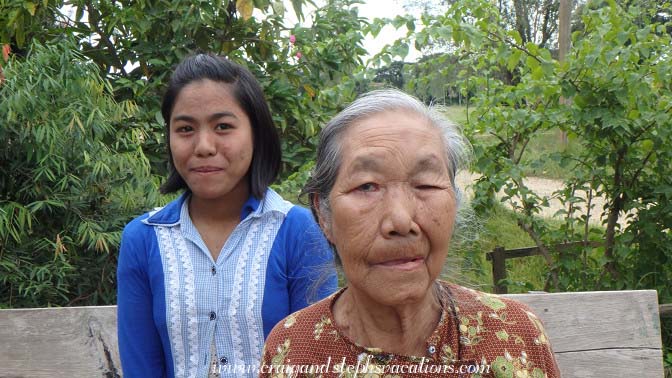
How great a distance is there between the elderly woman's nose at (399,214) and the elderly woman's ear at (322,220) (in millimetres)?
238

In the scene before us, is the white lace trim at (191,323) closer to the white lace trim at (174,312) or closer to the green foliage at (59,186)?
the white lace trim at (174,312)

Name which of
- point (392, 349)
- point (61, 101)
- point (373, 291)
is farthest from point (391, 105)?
point (61, 101)

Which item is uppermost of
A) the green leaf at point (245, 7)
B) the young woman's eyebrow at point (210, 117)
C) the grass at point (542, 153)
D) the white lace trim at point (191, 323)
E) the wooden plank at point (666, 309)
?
the green leaf at point (245, 7)

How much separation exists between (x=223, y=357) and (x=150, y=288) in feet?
1.05

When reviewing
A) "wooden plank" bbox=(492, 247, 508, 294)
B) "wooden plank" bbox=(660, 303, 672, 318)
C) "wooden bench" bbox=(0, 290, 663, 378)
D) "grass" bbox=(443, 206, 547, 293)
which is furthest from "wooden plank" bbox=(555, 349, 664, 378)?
"wooden plank" bbox=(492, 247, 508, 294)

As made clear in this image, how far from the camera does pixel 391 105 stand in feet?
5.74

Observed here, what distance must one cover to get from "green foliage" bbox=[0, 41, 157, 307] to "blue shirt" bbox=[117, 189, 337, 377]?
1192 mm

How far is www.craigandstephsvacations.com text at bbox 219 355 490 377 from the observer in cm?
170

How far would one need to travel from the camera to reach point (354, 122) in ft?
5.71

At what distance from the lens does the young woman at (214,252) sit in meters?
2.19

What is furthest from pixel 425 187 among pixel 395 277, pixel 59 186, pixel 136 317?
pixel 59 186

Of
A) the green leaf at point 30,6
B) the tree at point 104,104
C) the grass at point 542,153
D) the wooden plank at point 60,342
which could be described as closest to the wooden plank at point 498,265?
the grass at point 542,153

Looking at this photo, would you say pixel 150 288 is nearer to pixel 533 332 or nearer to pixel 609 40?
pixel 533 332

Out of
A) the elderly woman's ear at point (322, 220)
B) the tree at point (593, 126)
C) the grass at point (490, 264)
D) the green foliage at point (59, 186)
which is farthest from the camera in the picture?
the tree at point (593, 126)
